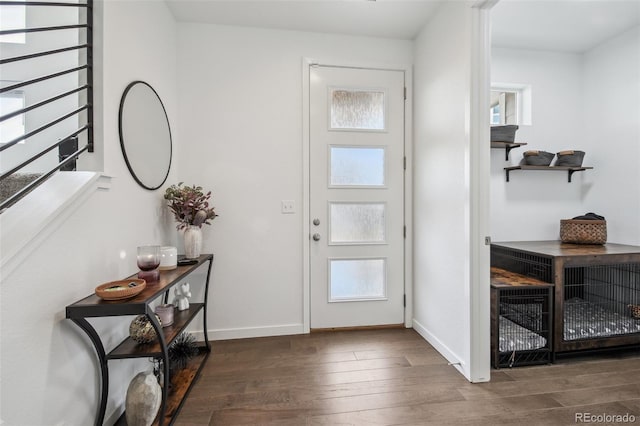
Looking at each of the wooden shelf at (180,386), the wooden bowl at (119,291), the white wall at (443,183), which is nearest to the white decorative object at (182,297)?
the wooden shelf at (180,386)

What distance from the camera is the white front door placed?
2652 millimetres

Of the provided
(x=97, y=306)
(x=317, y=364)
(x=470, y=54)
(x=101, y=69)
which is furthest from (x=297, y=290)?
(x=470, y=54)

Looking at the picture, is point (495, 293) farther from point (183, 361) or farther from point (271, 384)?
point (183, 361)

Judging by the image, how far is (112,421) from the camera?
1.50 metres

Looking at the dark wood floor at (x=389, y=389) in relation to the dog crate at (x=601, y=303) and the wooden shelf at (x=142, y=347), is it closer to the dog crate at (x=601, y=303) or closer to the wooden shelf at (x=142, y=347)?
the dog crate at (x=601, y=303)

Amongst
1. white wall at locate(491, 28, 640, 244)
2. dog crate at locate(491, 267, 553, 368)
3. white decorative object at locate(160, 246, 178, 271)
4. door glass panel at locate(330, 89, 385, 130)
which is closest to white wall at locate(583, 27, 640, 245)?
white wall at locate(491, 28, 640, 244)

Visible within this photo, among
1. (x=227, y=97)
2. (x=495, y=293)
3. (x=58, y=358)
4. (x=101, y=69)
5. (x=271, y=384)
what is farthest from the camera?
(x=227, y=97)

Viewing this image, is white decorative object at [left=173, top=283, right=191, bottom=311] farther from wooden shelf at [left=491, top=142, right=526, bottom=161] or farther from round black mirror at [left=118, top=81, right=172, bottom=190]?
wooden shelf at [left=491, top=142, right=526, bottom=161]

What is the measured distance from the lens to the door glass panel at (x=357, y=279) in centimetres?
270

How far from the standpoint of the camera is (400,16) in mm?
2391

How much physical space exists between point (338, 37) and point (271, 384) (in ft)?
9.53

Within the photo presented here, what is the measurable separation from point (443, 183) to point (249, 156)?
1.66m

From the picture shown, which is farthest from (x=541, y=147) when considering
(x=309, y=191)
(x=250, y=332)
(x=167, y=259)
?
(x=167, y=259)

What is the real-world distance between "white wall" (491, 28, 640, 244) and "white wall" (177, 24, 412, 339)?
199 centimetres
